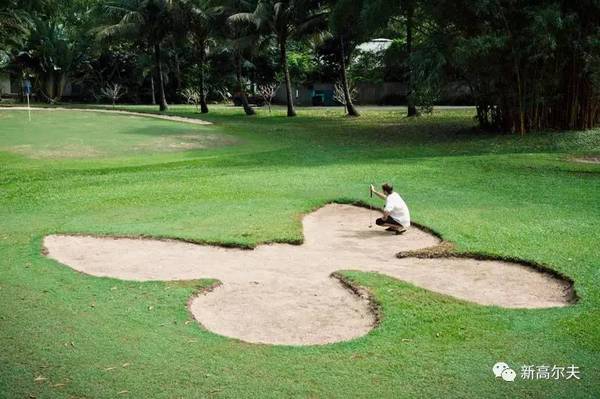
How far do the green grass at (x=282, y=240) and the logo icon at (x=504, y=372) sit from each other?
73mm

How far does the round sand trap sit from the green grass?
0.93ft

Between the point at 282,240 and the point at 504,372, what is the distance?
495cm

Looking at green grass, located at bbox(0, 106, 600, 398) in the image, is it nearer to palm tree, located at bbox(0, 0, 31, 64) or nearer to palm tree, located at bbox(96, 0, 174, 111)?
palm tree, located at bbox(96, 0, 174, 111)

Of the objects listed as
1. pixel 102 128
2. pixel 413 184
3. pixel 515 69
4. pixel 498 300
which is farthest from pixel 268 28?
pixel 498 300

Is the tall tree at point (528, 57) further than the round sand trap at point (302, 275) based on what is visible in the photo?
Yes

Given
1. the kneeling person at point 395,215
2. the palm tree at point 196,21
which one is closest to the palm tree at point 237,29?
the palm tree at point 196,21

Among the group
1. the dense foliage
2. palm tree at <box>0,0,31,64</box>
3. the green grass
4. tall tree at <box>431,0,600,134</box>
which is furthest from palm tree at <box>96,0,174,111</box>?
tall tree at <box>431,0,600,134</box>

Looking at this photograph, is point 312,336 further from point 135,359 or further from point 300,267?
point 300,267

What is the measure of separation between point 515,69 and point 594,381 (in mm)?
17669

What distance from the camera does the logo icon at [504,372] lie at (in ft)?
16.5

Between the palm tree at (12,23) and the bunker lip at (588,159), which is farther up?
the palm tree at (12,23)

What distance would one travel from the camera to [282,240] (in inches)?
380

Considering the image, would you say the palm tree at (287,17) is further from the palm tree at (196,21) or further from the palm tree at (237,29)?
the palm tree at (196,21)

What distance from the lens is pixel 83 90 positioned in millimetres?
59125
